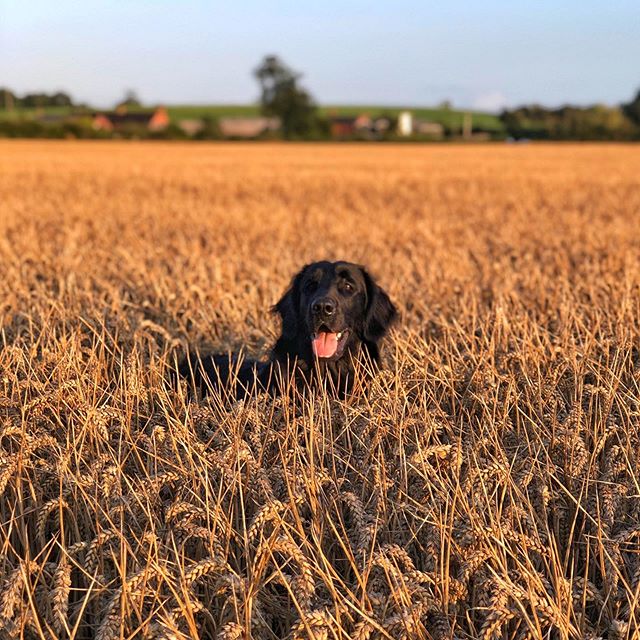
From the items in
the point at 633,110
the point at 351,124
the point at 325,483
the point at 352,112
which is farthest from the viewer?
the point at 352,112

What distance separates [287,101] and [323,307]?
302ft

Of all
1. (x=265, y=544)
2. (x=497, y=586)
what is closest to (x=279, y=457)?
(x=265, y=544)

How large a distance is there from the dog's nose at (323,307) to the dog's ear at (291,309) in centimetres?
28

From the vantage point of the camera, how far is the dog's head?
4484mm

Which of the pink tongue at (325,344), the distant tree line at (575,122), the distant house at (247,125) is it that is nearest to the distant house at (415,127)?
the distant tree line at (575,122)

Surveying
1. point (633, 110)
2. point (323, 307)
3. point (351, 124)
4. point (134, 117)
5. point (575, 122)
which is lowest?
point (323, 307)

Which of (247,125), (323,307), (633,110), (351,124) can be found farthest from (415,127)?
(323,307)

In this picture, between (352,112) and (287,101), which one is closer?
(287,101)

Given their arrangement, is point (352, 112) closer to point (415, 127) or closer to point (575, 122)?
point (415, 127)

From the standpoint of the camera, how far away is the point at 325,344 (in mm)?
4539

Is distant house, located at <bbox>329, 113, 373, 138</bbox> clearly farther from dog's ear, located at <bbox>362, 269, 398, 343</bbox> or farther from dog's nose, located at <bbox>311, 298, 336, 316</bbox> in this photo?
dog's nose, located at <bbox>311, 298, 336, 316</bbox>

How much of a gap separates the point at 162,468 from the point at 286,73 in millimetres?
104863

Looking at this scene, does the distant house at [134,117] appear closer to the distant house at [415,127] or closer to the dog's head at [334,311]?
the distant house at [415,127]

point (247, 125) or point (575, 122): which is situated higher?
point (247, 125)
